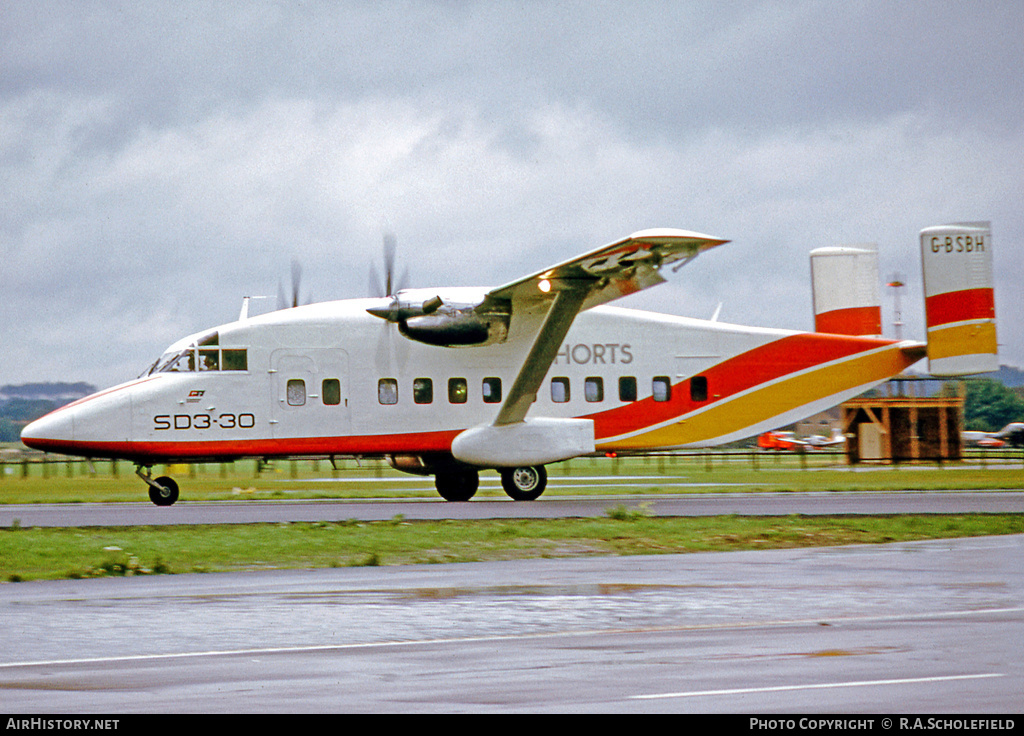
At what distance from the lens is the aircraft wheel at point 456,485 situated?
88.4 ft

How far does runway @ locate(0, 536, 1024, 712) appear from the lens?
6.12 m

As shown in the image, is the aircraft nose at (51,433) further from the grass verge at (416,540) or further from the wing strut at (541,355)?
the wing strut at (541,355)

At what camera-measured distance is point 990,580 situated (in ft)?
37.4

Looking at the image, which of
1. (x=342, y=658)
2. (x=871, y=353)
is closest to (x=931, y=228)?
(x=871, y=353)

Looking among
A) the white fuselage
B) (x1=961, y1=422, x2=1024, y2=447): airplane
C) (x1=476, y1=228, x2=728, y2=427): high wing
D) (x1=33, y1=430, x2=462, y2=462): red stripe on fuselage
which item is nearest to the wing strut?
(x1=476, y1=228, x2=728, y2=427): high wing

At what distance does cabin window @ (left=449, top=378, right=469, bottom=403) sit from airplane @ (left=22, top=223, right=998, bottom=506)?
2 centimetres

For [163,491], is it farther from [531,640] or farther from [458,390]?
[531,640]

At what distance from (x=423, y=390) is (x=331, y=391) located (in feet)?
6.68

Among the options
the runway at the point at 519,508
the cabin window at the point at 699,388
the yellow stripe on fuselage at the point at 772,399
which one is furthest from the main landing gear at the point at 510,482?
the cabin window at the point at 699,388

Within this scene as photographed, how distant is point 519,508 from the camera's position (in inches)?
883

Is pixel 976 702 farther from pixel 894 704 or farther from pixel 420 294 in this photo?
pixel 420 294

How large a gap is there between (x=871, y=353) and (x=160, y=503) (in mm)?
16771

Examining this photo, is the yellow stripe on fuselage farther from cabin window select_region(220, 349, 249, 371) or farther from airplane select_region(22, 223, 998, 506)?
cabin window select_region(220, 349, 249, 371)
